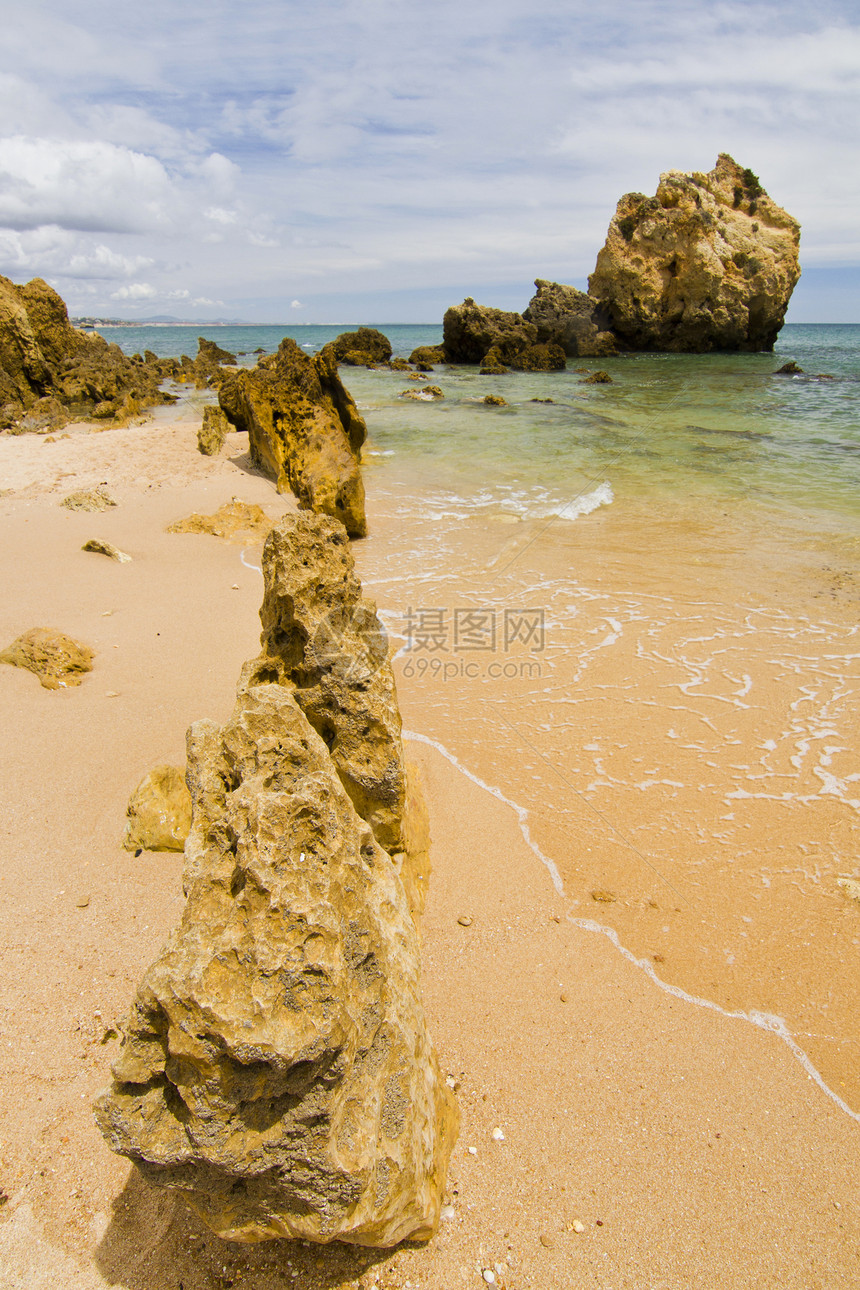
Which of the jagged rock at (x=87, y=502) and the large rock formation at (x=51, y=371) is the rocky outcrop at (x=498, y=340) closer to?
the large rock formation at (x=51, y=371)

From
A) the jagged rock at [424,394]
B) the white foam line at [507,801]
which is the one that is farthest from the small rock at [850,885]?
the jagged rock at [424,394]

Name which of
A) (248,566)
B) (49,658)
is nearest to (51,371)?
(248,566)

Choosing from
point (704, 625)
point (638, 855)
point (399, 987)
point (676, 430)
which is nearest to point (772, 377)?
point (676, 430)

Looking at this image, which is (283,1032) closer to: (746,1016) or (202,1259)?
(202,1259)

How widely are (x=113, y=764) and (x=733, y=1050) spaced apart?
3184 millimetres

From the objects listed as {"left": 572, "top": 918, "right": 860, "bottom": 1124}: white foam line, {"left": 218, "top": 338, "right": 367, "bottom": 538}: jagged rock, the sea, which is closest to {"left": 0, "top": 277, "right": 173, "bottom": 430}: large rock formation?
{"left": 218, "top": 338, "right": 367, "bottom": 538}: jagged rock

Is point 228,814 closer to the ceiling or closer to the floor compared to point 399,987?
closer to the ceiling

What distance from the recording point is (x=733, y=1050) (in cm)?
247

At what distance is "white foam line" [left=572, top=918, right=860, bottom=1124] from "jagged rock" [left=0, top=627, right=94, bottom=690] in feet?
11.2

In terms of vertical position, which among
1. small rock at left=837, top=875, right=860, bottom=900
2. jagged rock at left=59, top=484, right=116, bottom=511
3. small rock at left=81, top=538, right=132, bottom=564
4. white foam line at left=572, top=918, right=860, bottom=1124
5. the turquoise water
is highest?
the turquoise water

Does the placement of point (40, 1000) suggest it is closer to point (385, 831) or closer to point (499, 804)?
point (385, 831)

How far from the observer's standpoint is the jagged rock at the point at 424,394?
21.9m

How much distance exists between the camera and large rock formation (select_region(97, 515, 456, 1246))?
4.55ft

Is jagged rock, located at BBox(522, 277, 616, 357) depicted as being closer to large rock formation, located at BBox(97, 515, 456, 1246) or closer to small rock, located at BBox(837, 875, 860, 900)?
small rock, located at BBox(837, 875, 860, 900)
